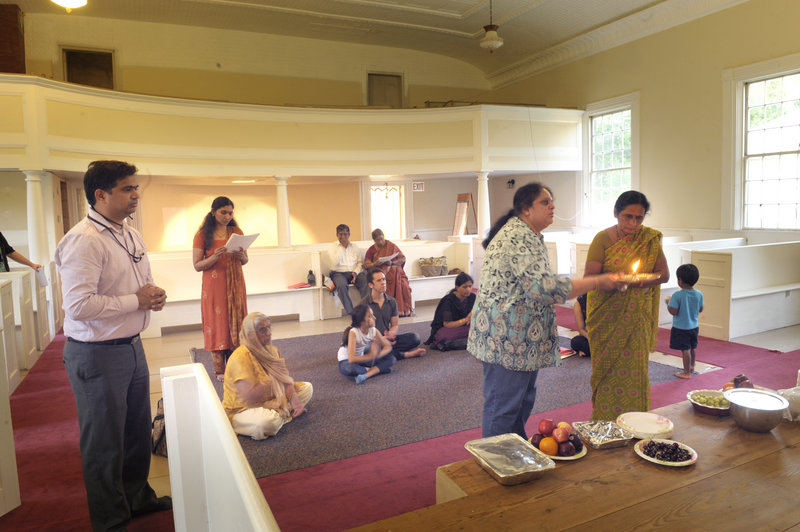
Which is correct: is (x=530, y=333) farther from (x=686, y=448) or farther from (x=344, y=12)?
(x=344, y=12)

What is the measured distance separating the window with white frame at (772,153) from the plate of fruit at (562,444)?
7814 mm

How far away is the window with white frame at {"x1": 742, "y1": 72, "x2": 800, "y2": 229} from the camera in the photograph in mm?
7781

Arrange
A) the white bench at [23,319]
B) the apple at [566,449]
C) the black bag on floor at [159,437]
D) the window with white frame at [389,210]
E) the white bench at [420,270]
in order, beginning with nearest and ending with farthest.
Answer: the apple at [566,449] < the black bag on floor at [159,437] < the white bench at [23,319] < the white bench at [420,270] < the window with white frame at [389,210]

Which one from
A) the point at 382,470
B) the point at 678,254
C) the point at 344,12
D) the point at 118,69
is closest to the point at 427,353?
the point at 382,470

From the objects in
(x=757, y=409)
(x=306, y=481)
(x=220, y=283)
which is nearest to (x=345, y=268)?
(x=220, y=283)

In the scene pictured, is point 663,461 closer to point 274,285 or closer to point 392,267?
point 392,267

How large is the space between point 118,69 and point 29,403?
8.53 m

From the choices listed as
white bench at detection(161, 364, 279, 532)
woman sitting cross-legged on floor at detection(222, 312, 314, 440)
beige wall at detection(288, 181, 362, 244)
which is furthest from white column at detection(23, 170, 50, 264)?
white bench at detection(161, 364, 279, 532)

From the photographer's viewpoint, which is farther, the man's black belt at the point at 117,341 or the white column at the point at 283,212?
the white column at the point at 283,212

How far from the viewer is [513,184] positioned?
43.9ft

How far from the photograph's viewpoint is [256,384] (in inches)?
150

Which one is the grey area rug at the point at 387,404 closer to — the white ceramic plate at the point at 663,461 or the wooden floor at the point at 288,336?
the wooden floor at the point at 288,336

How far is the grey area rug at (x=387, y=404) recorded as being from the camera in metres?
3.56

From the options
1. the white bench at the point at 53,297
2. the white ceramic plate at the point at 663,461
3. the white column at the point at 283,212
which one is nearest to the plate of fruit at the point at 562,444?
the white ceramic plate at the point at 663,461
